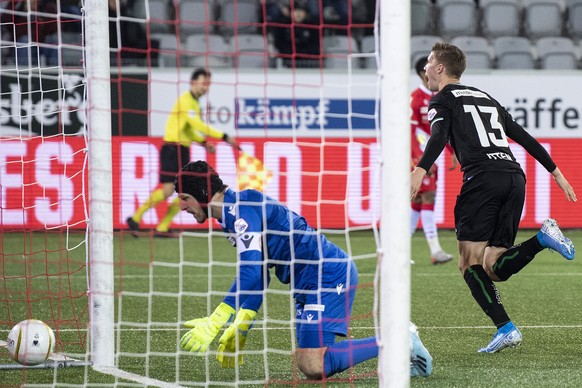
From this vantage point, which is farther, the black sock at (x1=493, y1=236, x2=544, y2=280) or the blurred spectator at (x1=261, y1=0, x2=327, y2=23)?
the blurred spectator at (x1=261, y1=0, x2=327, y2=23)

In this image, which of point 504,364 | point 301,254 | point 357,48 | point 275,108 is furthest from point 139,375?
point 357,48

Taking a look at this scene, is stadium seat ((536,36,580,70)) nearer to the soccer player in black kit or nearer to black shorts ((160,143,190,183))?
black shorts ((160,143,190,183))

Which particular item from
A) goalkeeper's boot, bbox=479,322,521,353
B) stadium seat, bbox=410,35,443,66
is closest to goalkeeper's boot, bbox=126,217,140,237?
stadium seat, bbox=410,35,443,66

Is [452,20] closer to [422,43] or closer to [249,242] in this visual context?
[422,43]

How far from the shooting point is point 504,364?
5.68 meters

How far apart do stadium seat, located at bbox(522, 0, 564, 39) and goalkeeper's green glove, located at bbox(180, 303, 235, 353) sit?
12.5m

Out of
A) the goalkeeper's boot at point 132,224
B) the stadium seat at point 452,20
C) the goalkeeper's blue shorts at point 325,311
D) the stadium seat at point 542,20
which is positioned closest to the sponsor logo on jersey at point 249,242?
the goalkeeper's blue shorts at point 325,311

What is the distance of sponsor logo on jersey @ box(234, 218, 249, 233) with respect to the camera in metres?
5.01

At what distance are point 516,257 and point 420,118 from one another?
4871mm

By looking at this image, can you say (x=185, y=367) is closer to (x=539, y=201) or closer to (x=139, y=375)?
(x=139, y=375)

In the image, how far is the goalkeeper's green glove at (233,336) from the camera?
505cm

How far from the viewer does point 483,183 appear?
622 cm

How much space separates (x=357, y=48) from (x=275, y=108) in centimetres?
225

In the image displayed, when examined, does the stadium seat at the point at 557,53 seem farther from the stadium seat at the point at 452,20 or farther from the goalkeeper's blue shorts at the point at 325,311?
the goalkeeper's blue shorts at the point at 325,311
